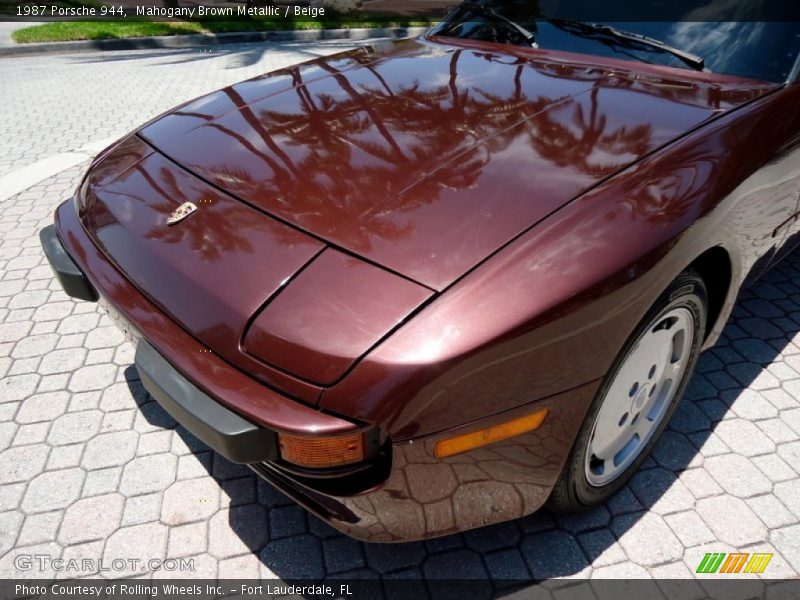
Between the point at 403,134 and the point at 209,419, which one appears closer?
the point at 209,419

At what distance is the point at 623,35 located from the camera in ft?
7.52

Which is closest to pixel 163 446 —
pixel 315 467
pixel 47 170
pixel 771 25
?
pixel 315 467

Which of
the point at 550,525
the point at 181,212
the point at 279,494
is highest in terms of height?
the point at 181,212

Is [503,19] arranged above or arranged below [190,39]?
above

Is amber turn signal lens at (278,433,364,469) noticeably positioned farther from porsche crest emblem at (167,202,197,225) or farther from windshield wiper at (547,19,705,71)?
windshield wiper at (547,19,705,71)

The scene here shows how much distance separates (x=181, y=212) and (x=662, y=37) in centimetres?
192

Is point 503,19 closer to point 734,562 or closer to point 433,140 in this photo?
point 433,140

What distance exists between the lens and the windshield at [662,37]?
80.7 inches

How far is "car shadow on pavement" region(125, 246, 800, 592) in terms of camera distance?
69.6 inches

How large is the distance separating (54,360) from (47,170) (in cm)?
275

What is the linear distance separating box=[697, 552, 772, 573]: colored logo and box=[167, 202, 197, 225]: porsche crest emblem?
6.10 ft

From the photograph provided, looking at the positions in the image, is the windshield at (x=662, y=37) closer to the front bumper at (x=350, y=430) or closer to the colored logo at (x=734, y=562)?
the front bumper at (x=350, y=430)

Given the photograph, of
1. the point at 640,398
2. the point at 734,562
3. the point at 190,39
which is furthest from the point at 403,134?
the point at 190,39

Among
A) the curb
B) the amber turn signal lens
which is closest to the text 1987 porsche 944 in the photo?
the amber turn signal lens
